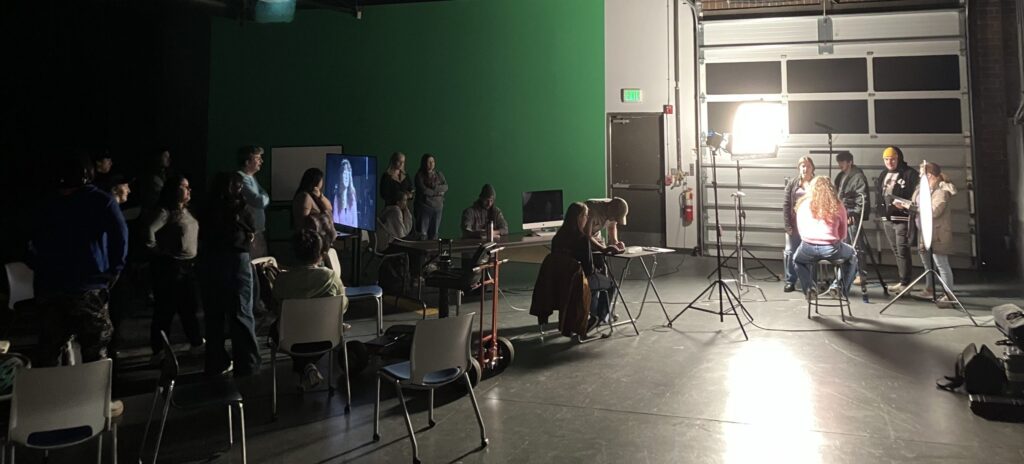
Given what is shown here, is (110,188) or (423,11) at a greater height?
(423,11)

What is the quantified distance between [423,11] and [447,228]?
3.14 m

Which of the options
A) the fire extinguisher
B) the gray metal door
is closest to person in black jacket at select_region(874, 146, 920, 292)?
the fire extinguisher

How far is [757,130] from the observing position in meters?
6.23

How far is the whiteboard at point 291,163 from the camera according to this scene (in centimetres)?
953

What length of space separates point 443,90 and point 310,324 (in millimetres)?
6539

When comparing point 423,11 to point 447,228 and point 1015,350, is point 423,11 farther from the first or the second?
point 1015,350

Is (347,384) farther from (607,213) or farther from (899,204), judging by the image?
(899,204)

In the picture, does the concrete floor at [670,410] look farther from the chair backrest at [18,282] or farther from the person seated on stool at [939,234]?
the person seated on stool at [939,234]

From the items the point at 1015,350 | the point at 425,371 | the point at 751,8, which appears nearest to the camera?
the point at 425,371

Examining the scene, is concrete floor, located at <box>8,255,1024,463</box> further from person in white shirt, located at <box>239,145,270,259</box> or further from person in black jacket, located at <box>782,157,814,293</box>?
person in black jacket, located at <box>782,157,814,293</box>

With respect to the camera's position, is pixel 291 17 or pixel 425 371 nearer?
pixel 425 371

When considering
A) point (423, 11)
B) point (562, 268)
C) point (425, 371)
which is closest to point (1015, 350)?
point (562, 268)

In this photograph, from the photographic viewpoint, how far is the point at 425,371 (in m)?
3.05

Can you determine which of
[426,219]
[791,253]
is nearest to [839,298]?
[791,253]
